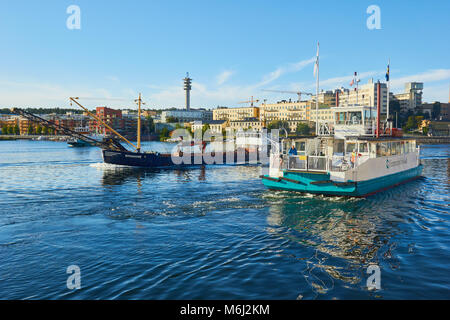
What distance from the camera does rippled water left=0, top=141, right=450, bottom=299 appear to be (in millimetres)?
10578

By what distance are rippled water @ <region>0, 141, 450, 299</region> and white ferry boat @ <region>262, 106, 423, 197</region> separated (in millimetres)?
1193

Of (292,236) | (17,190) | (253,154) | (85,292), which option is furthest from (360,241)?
(253,154)

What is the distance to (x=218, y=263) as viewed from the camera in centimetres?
1258

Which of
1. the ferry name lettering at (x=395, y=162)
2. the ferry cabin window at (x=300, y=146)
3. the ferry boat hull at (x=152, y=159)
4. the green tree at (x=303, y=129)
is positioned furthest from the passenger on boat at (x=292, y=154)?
the green tree at (x=303, y=129)

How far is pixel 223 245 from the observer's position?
47.9 ft

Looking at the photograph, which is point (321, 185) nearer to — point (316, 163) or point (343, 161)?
point (316, 163)

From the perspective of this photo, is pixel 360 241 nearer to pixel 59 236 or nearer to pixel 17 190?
pixel 59 236

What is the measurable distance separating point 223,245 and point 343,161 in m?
13.6

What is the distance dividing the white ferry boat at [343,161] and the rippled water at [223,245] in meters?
1.19

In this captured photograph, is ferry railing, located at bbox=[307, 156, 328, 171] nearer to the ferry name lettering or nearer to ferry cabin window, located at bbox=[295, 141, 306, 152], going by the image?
ferry cabin window, located at bbox=[295, 141, 306, 152]

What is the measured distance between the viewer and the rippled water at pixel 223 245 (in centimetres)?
1058
